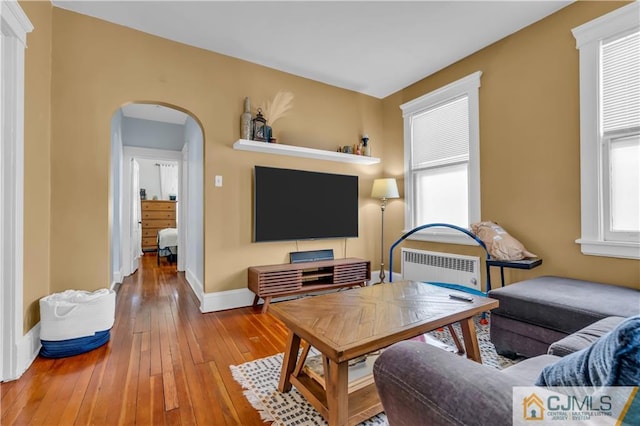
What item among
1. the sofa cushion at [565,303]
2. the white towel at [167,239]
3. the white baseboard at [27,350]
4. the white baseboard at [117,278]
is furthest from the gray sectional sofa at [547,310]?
the white towel at [167,239]

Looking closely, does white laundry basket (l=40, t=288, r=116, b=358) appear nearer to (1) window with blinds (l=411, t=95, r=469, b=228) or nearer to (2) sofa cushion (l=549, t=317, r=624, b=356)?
(2) sofa cushion (l=549, t=317, r=624, b=356)

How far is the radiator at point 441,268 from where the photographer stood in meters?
3.08

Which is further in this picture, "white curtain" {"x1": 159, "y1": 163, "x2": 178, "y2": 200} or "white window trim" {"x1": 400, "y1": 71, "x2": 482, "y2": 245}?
"white curtain" {"x1": 159, "y1": 163, "x2": 178, "y2": 200}

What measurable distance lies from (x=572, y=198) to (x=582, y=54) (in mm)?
1160

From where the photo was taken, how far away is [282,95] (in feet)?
11.5

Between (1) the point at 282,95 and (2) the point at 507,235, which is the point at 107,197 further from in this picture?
(2) the point at 507,235

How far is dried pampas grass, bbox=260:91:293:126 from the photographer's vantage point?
343 cm

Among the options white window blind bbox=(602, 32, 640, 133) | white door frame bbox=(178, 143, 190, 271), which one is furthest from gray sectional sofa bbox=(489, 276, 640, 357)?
white door frame bbox=(178, 143, 190, 271)

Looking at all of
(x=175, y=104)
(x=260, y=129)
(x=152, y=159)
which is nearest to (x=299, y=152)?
(x=260, y=129)

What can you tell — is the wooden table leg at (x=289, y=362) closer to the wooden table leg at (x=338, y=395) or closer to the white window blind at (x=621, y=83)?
the wooden table leg at (x=338, y=395)

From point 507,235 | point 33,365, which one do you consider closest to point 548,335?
point 507,235

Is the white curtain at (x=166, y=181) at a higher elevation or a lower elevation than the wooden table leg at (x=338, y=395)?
higher

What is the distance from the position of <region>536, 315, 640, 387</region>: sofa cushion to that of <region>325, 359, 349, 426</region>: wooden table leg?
0.79 m

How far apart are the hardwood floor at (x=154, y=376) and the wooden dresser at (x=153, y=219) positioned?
5260 mm
